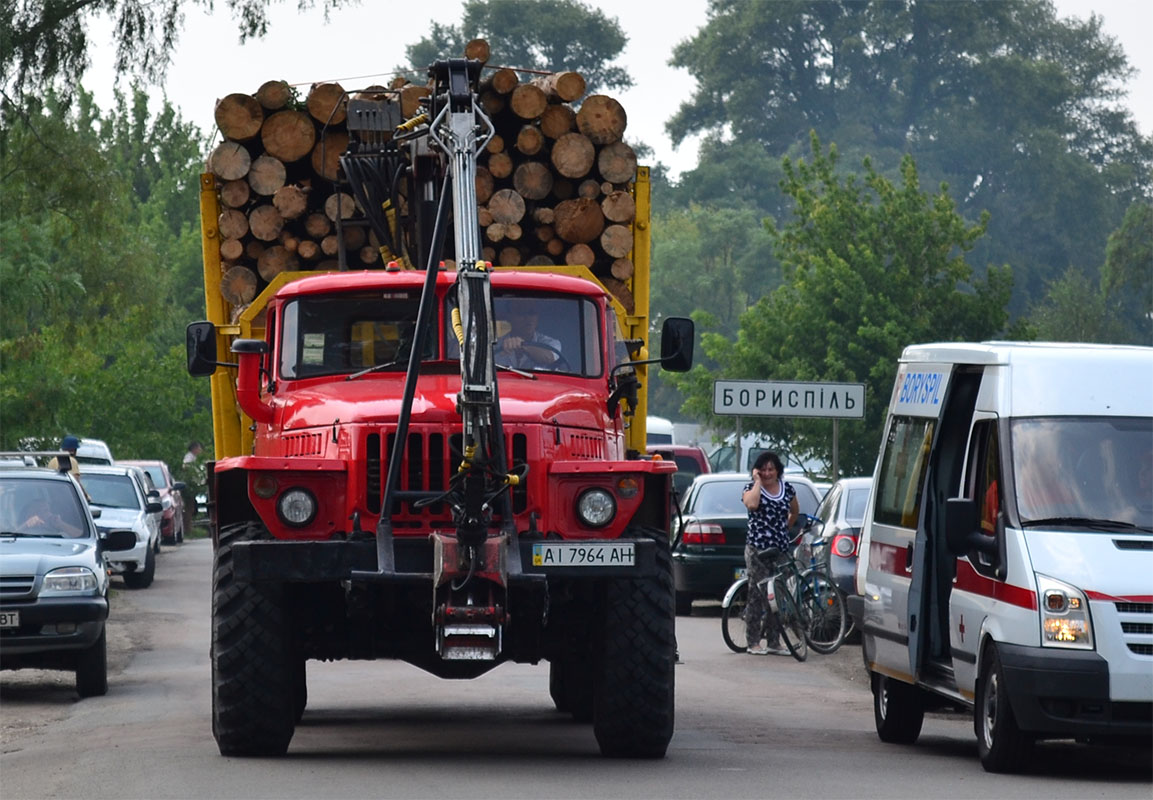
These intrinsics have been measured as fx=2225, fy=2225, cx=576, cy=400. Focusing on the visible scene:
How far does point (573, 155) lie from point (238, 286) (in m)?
2.43

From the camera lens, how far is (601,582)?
11.2m

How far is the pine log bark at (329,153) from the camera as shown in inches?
574

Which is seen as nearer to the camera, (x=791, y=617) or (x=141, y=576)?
(x=791, y=617)

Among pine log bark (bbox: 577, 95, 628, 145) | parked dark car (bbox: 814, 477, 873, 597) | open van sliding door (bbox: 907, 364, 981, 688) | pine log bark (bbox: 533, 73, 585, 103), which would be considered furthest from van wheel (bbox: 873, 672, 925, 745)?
parked dark car (bbox: 814, 477, 873, 597)

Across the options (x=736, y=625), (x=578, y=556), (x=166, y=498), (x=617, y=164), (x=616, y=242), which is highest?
(x=617, y=164)

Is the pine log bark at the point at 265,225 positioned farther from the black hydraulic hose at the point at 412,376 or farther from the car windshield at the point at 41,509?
the car windshield at the point at 41,509

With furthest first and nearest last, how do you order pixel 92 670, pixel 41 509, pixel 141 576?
pixel 141 576 < pixel 41 509 < pixel 92 670

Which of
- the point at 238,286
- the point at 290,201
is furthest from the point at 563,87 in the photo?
the point at 238,286

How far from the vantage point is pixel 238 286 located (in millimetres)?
13922

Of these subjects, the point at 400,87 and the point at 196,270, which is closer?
the point at 400,87

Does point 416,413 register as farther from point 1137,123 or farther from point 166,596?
point 1137,123

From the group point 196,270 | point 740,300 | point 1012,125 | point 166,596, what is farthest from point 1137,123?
point 166,596

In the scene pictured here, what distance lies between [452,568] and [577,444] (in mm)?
1409

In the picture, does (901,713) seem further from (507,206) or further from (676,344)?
(507,206)
